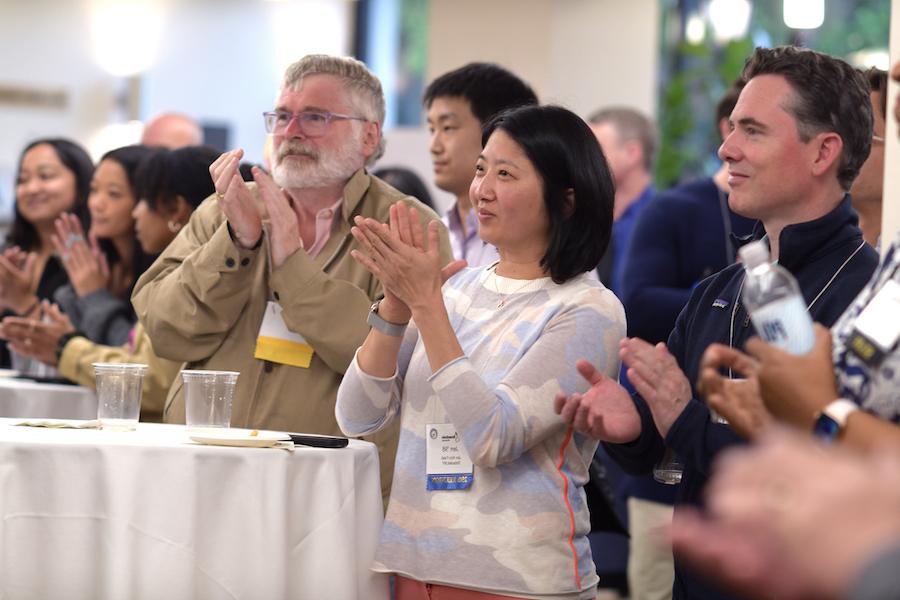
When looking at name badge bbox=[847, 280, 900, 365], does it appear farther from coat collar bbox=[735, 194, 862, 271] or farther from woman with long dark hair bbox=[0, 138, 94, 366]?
woman with long dark hair bbox=[0, 138, 94, 366]

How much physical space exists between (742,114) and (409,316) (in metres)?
0.79

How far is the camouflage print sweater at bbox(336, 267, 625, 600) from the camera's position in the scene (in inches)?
92.0

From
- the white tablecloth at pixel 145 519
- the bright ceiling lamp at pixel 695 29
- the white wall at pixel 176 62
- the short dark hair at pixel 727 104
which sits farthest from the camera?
the white wall at pixel 176 62

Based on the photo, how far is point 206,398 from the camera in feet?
8.87

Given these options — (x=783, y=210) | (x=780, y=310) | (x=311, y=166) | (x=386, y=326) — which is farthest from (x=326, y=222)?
(x=780, y=310)

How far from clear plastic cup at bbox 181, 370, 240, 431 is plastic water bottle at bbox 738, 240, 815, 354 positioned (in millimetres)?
1327

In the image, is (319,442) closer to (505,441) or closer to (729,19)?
(505,441)

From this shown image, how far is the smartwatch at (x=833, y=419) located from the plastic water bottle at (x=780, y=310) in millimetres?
98

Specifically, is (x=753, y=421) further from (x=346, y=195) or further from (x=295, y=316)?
(x=346, y=195)

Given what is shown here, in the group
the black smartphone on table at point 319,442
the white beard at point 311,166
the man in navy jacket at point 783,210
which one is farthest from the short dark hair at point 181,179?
the man in navy jacket at point 783,210

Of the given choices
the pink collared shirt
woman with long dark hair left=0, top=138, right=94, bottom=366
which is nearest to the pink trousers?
the pink collared shirt

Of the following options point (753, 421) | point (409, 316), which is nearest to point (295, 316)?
point (409, 316)

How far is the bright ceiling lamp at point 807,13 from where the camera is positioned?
312 inches

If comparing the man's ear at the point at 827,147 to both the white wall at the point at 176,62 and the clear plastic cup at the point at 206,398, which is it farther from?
the white wall at the point at 176,62
